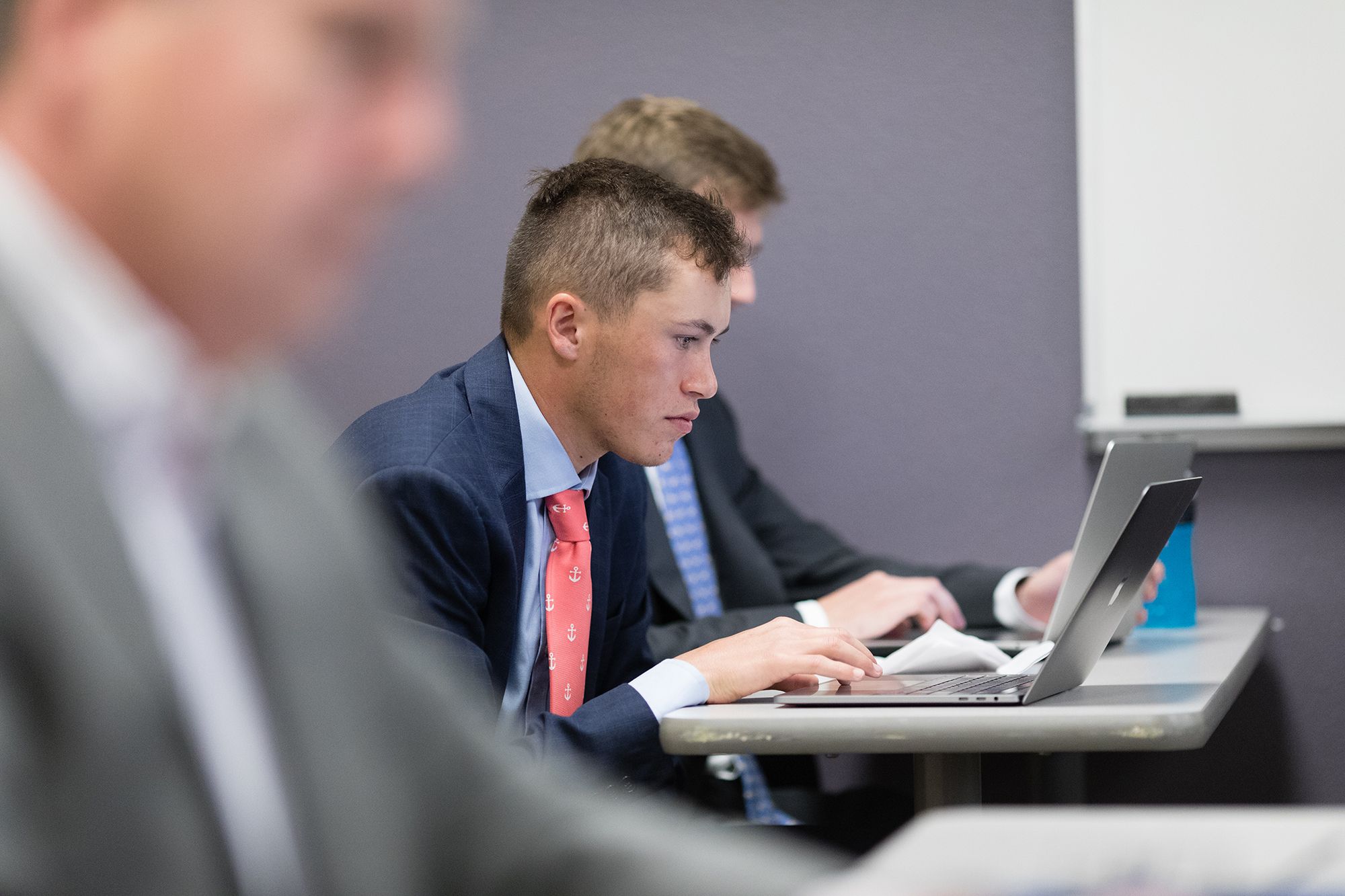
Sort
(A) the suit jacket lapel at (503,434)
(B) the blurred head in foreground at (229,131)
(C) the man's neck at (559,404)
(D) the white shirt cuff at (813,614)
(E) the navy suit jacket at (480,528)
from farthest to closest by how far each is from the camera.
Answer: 1. (D) the white shirt cuff at (813,614)
2. (C) the man's neck at (559,404)
3. (A) the suit jacket lapel at (503,434)
4. (E) the navy suit jacket at (480,528)
5. (B) the blurred head in foreground at (229,131)

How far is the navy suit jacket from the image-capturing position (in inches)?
54.2

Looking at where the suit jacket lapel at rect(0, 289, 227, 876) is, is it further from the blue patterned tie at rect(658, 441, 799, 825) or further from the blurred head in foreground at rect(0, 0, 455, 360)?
the blue patterned tie at rect(658, 441, 799, 825)

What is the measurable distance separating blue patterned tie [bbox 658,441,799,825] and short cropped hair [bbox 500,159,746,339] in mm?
488

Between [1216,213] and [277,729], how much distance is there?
7.76 ft

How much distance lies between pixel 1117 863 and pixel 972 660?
107cm

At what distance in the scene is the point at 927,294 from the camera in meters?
2.65

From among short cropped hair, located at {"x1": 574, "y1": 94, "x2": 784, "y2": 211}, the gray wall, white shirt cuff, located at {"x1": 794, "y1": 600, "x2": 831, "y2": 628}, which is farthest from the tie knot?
the gray wall

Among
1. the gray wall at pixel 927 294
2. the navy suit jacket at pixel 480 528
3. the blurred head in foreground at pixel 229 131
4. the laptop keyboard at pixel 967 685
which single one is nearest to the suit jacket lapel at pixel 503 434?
the navy suit jacket at pixel 480 528

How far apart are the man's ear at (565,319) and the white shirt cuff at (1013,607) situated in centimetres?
87

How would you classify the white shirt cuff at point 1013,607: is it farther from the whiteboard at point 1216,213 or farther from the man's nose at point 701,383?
the man's nose at point 701,383

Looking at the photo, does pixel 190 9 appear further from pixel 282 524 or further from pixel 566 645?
pixel 566 645

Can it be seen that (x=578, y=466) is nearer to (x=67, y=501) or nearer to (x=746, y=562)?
(x=746, y=562)

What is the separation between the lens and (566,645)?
5.26 feet

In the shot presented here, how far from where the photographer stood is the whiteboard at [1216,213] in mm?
2443
